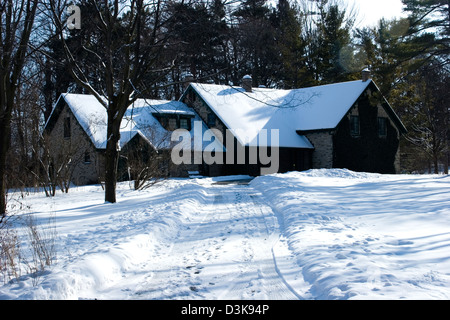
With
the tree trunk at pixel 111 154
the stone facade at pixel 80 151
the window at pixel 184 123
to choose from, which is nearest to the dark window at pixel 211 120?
the window at pixel 184 123

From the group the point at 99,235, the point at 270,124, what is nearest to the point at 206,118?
the point at 270,124

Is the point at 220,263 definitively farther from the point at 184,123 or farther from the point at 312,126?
the point at 312,126

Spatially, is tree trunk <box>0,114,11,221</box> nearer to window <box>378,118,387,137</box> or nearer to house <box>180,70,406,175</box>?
house <box>180,70,406,175</box>

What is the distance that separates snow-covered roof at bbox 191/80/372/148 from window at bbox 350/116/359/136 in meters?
1.44

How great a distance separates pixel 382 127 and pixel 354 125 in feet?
12.5

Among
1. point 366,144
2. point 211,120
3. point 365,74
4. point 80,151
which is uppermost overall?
point 365,74

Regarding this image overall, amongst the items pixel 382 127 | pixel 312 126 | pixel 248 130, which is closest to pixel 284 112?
pixel 312 126

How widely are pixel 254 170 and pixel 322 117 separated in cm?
721

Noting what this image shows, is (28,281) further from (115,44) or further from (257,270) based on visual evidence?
(115,44)

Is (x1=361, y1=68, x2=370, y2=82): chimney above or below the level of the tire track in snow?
above

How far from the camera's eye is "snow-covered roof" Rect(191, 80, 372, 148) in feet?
92.6

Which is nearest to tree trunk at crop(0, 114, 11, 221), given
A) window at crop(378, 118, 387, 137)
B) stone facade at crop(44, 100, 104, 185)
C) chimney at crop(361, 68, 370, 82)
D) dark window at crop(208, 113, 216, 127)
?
stone facade at crop(44, 100, 104, 185)

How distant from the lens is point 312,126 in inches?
1174
